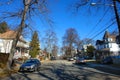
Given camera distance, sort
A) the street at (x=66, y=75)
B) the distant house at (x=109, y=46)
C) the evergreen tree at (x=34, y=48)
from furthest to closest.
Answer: the evergreen tree at (x=34, y=48) → the distant house at (x=109, y=46) → the street at (x=66, y=75)

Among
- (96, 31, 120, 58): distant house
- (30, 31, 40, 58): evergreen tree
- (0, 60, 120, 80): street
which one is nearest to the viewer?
(0, 60, 120, 80): street

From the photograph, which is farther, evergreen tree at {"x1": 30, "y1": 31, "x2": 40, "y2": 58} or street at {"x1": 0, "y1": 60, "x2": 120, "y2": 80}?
evergreen tree at {"x1": 30, "y1": 31, "x2": 40, "y2": 58}

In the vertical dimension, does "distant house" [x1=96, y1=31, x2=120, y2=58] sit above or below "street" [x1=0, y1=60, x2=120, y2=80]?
above

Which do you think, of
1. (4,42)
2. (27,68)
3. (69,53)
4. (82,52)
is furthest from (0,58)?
(82,52)

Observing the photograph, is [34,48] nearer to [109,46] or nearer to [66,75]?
[109,46]

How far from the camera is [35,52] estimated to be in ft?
310

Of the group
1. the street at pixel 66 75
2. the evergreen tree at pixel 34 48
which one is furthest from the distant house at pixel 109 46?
the street at pixel 66 75

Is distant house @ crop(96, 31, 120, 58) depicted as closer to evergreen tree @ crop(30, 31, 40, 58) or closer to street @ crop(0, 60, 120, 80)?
evergreen tree @ crop(30, 31, 40, 58)

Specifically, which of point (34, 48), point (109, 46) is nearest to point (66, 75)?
point (109, 46)

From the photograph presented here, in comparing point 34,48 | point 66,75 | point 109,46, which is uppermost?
point 34,48

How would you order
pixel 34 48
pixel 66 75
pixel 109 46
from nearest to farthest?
pixel 66 75 < pixel 109 46 < pixel 34 48

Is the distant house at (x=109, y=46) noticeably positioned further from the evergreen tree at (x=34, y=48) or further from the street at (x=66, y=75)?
the street at (x=66, y=75)

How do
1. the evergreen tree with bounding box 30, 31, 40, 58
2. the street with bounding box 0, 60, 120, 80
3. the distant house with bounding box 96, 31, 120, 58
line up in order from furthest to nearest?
the evergreen tree with bounding box 30, 31, 40, 58 < the distant house with bounding box 96, 31, 120, 58 < the street with bounding box 0, 60, 120, 80

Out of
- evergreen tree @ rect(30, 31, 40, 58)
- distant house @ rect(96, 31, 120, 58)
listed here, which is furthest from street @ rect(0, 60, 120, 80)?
evergreen tree @ rect(30, 31, 40, 58)
